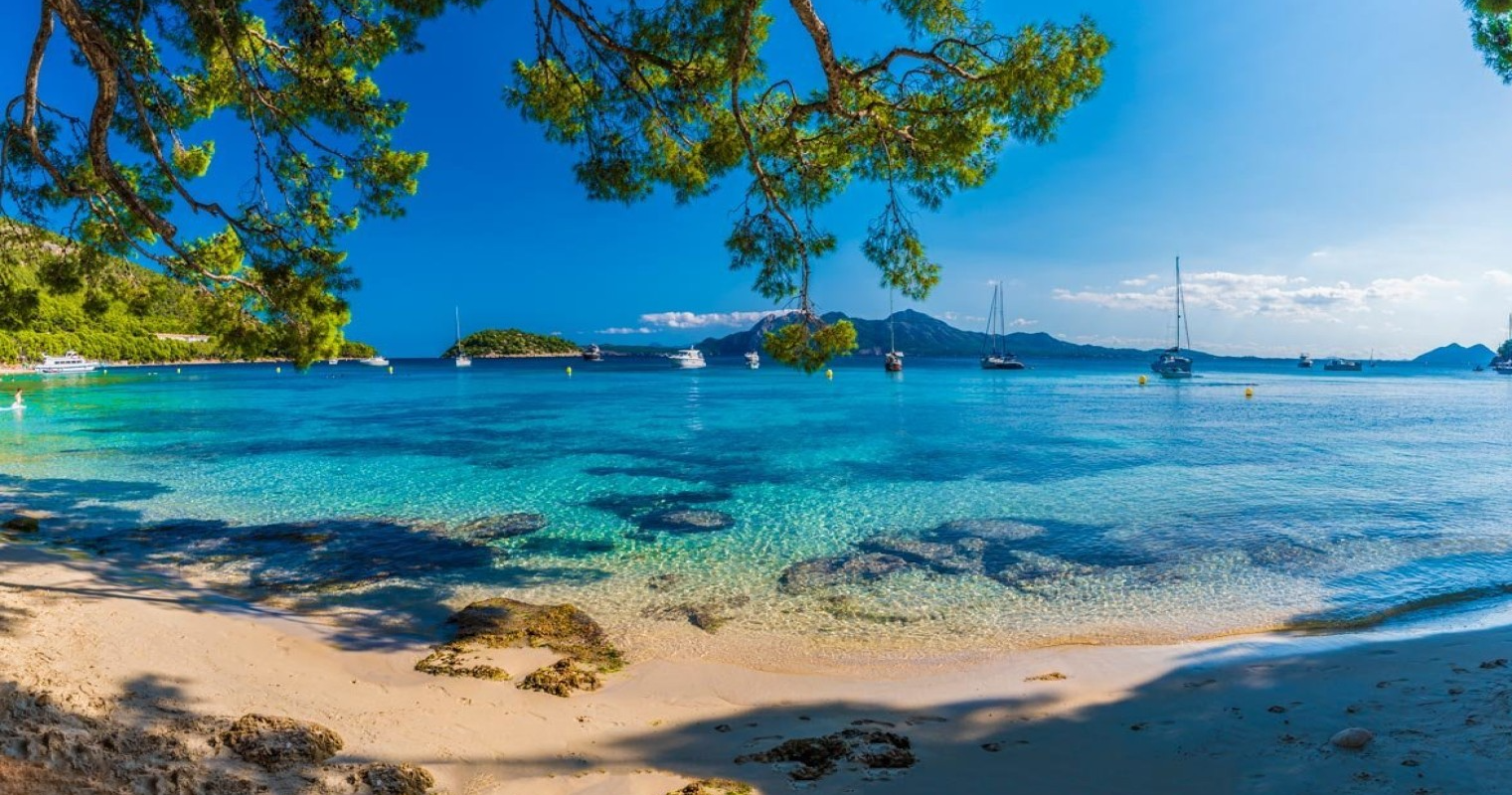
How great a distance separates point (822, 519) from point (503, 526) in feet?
19.7

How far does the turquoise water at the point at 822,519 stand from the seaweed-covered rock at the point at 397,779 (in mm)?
3889

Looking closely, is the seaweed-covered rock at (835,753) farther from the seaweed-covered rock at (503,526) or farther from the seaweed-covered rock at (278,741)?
the seaweed-covered rock at (503,526)

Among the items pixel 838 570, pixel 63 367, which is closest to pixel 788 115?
pixel 838 570

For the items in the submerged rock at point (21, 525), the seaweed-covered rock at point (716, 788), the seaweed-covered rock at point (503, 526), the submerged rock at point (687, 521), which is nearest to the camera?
the seaweed-covered rock at point (716, 788)

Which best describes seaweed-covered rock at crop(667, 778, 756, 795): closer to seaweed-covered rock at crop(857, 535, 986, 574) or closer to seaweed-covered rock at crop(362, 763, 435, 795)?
seaweed-covered rock at crop(362, 763, 435, 795)

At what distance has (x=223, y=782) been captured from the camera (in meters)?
3.68

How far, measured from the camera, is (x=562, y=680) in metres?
5.99

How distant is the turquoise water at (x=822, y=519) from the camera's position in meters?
8.70

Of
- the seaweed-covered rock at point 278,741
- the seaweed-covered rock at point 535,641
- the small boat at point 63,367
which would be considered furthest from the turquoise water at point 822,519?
the small boat at point 63,367

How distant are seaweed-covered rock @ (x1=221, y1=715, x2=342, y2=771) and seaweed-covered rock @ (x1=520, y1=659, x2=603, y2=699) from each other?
5.39 feet

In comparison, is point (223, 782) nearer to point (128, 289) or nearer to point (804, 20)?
point (804, 20)

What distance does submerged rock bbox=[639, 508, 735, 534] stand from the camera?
12.6 m

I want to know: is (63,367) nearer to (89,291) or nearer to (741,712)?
(89,291)

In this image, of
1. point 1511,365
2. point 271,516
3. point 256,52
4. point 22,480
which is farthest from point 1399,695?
point 1511,365
